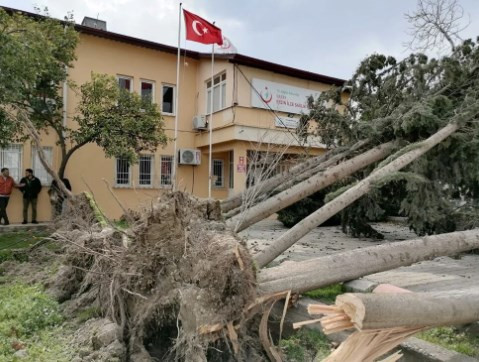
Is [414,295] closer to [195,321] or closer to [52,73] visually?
[195,321]

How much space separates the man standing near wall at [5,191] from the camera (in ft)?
42.1

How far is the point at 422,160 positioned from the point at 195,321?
18.3 ft

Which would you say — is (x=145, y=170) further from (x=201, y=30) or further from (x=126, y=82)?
(x=201, y=30)

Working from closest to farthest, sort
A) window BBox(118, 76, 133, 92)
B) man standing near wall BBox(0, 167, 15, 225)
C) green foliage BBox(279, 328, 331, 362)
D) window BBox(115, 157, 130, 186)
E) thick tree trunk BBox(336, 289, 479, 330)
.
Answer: thick tree trunk BBox(336, 289, 479, 330), green foliage BBox(279, 328, 331, 362), man standing near wall BBox(0, 167, 15, 225), window BBox(115, 157, 130, 186), window BBox(118, 76, 133, 92)

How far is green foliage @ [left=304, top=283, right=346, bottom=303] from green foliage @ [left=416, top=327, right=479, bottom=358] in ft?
4.15

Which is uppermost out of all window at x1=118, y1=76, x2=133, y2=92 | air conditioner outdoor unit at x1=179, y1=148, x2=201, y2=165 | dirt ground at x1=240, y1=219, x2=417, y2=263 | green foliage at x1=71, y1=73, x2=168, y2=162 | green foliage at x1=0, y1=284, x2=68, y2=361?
window at x1=118, y1=76, x2=133, y2=92

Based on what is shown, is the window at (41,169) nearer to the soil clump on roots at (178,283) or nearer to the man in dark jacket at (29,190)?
the man in dark jacket at (29,190)

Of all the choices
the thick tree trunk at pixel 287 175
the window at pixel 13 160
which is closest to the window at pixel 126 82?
the window at pixel 13 160

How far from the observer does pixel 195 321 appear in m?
3.79

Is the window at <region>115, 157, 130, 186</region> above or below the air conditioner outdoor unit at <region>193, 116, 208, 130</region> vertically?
below

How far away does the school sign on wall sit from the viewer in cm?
1617

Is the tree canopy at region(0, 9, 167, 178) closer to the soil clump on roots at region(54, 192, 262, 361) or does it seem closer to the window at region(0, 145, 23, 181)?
the window at region(0, 145, 23, 181)

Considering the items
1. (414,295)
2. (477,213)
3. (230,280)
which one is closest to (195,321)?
(230,280)

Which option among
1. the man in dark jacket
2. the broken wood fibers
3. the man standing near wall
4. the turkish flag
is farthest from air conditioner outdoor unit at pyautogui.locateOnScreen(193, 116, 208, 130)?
the broken wood fibers
